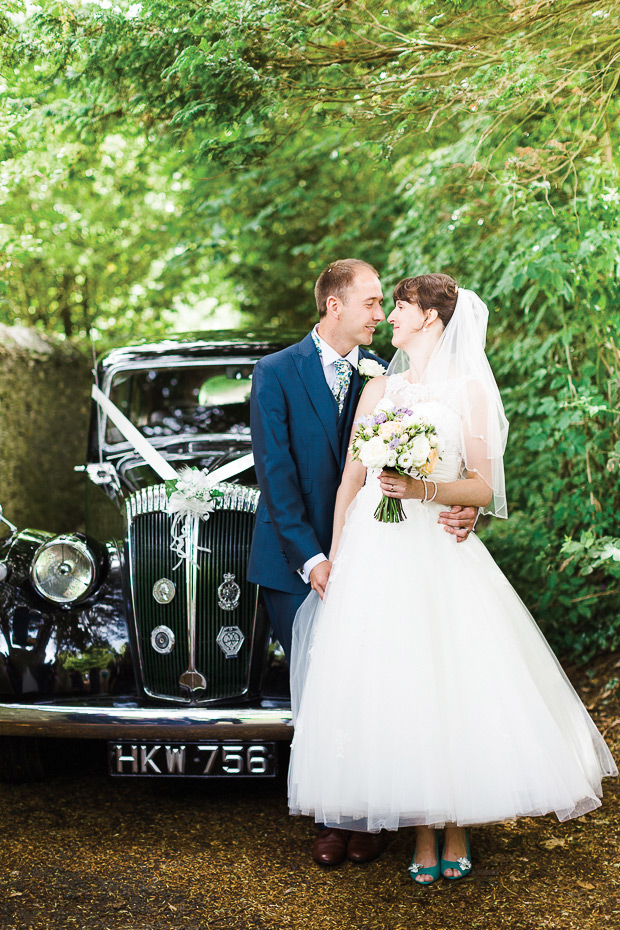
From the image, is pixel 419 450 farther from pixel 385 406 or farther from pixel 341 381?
pixel 341 381

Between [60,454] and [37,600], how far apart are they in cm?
471

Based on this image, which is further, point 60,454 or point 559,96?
point 60,454

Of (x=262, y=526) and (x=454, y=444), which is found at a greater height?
(x=454, y=444)

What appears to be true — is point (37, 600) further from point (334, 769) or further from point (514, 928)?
point (514, 928)

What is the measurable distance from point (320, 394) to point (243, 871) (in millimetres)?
1712

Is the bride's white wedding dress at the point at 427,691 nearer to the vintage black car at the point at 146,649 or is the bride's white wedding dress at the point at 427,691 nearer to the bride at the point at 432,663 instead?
the bride at the point at 432,663

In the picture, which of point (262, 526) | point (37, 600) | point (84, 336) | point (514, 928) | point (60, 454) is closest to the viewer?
point (514, 928)

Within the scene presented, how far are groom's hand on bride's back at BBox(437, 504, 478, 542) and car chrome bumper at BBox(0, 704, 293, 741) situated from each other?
0.91 metres

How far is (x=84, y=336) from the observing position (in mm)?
10008

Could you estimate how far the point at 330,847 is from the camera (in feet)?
9.34

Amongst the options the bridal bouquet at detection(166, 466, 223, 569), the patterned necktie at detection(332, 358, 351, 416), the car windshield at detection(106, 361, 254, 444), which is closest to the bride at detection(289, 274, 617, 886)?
the patterned necktie at detection(332, 358, 351, 416)

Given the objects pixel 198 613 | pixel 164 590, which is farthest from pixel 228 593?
pixel 164 590

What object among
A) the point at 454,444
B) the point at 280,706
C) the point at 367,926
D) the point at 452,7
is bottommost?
the point at 367,926

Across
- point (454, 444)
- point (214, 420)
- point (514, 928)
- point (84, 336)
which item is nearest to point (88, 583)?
point (214, 420)
